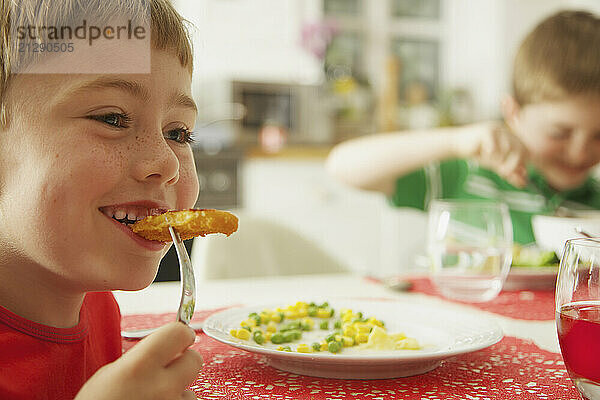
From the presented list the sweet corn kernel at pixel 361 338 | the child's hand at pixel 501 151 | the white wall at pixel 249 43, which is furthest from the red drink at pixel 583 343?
the white wall at pixel 249 43

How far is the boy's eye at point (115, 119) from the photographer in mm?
522

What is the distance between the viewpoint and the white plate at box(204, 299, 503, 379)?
0.59 meters

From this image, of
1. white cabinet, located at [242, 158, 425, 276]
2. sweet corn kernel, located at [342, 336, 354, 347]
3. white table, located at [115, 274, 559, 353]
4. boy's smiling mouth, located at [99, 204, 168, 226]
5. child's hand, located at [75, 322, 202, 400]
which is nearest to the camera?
child's hand, located at [75, 322, 202, 400]

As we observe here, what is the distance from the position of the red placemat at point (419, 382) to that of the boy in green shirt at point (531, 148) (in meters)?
0.78

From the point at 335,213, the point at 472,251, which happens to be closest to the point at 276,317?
the point at 472,251

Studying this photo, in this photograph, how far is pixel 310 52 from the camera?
396 centimetres

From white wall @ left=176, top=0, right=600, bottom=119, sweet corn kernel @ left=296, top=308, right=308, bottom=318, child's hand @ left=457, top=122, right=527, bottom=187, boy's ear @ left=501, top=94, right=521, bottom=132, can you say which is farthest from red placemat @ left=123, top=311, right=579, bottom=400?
white wall @ left=176, top=0, right=600, bottom=119

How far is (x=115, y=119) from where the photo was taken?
1.75 feet

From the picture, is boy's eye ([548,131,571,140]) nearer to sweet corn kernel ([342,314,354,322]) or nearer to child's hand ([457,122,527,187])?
child's hand ([457,122,527,187])

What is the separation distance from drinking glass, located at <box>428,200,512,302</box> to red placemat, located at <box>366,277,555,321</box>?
0.03 metres

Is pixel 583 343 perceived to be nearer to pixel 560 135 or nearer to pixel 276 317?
pixel 276 317

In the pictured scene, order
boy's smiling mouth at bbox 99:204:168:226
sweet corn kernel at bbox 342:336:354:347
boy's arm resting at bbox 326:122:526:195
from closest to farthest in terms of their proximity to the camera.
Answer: boy's smiling mouth at bbox 99:204:168:226
sweet corn kernel at bbox 342:336:354:347
boy's arm resting at bbox 326:122:526:195

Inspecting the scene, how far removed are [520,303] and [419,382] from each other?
511 mm

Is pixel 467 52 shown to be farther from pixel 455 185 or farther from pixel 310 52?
pixel 455 185
